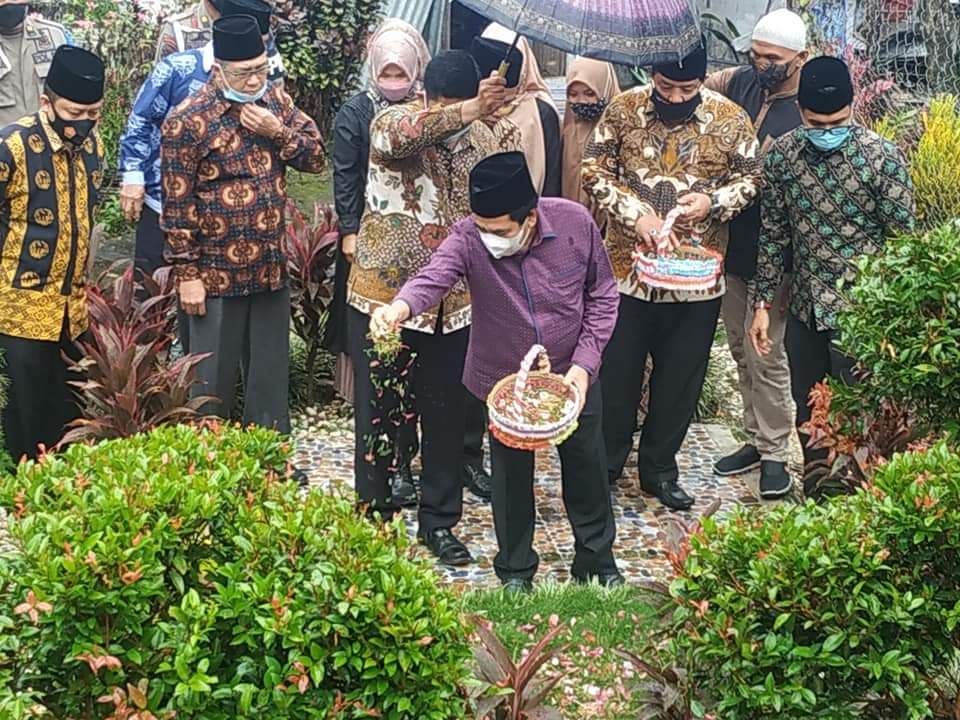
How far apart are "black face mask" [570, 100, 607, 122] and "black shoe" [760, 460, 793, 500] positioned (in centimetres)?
194

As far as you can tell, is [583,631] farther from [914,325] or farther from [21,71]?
[21,71]

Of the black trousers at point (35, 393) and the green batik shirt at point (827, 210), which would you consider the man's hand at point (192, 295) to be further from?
the green batik shirt at point (827, 210)

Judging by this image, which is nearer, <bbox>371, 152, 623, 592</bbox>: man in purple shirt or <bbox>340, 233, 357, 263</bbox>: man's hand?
<bbox>371, 152, 623, 592</bbox>: man in purple shirt

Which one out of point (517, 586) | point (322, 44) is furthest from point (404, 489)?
point (322, 44)

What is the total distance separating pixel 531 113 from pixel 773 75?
117 centimetres

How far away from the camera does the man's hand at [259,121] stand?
5.27 m

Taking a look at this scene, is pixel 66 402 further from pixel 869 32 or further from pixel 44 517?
pixel 869 32

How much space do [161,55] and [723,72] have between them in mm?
3044

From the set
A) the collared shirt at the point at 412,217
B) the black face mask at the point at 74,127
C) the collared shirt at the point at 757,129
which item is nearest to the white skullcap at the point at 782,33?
the collared shirt at the point at 757,129

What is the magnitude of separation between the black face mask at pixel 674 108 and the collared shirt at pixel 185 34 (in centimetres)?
262

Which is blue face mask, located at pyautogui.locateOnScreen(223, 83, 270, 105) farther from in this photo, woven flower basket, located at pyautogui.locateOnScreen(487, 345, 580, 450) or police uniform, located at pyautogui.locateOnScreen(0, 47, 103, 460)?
woven flower basket, located at pyautogui.locateOnScreen(487, 345, 580, 450)

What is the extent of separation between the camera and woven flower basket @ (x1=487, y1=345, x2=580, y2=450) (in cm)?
425

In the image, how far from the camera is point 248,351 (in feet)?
19.1

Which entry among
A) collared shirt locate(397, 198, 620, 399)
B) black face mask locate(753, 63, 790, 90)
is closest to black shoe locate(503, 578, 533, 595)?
collared shirt locate(397, 198, 620, 399)
